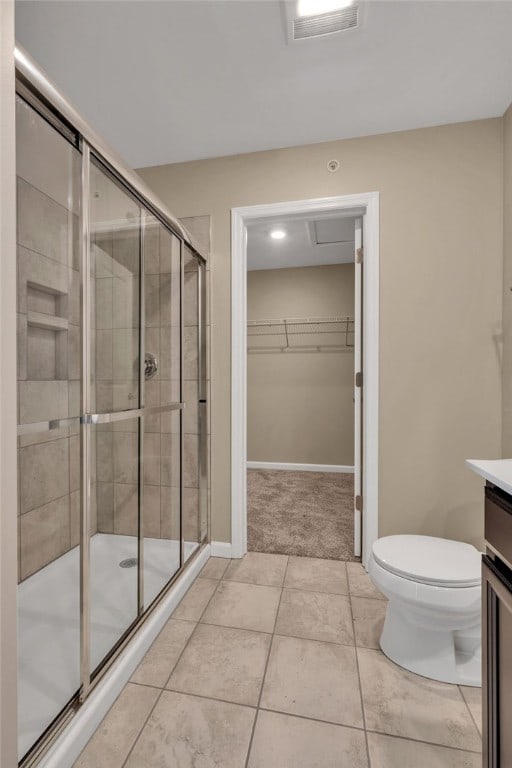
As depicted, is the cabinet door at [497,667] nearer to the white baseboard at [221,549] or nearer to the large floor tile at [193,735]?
the large floor tile at [193,735]

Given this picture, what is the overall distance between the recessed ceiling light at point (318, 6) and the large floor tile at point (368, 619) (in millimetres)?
2469

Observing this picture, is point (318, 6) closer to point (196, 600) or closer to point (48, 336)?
point (48, 336)

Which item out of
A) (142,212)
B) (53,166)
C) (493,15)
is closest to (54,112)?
(53,166)

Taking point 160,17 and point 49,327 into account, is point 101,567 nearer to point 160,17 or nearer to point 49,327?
point 49,327

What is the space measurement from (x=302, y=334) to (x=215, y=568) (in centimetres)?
286

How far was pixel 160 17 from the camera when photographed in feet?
4.72

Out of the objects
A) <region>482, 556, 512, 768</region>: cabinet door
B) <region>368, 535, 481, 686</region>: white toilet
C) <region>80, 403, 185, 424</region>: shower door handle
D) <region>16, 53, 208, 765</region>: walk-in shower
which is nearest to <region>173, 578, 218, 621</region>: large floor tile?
<region>16, 53, 208, 765</region>: walk-in shower

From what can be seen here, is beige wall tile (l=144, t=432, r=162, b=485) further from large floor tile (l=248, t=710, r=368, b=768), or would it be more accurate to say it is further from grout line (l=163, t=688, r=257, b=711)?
large floor tile (l=248, t=710, r=368, b=768)

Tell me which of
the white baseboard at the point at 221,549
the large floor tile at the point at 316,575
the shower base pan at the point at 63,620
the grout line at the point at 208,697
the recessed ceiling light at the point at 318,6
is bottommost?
the large floor tile at the point at 316,575

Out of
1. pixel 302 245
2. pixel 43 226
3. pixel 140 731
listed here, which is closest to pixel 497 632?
pixel 140 731

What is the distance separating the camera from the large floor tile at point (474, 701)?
1219mm

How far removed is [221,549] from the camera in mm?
2330

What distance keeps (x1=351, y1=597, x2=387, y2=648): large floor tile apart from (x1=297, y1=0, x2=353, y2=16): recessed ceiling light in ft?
8.10

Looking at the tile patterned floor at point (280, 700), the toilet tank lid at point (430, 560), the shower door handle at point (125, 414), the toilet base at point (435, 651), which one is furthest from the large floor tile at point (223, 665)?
the shower door handle at point (125, 414)
